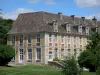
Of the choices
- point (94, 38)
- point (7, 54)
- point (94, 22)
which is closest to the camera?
point (94, 38)

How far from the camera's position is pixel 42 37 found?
6119 centimetres

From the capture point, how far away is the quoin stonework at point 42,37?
61.5 meters

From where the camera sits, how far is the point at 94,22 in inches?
3255

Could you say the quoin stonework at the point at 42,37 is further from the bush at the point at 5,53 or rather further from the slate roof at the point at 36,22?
the bush at the point at 5,53

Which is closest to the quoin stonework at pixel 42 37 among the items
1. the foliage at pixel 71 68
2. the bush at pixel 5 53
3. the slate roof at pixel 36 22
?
the slate roof at pixel 36 22

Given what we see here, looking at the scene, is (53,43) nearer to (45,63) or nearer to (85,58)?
(45,63)

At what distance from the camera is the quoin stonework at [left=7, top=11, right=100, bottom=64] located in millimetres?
61469

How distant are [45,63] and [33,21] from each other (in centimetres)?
884

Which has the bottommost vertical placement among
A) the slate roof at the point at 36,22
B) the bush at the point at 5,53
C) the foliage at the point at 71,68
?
→ the foliage at the point at 71,68

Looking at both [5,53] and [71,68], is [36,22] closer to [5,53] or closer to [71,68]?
[5,53]

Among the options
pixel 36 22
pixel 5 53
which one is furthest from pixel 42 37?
pixel 5 53

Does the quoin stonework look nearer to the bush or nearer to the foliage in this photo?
the bush

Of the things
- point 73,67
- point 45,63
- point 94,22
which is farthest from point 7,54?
point 94,22

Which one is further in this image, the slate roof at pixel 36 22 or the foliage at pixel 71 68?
the slate roof at pixel 36 22
